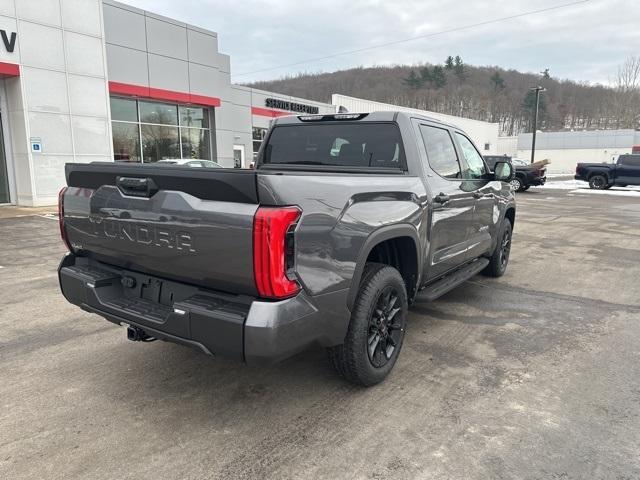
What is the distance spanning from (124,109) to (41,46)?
4.33 metres

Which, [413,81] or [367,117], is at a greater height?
[413,81]

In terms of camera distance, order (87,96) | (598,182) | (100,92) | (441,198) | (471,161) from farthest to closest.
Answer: (598,182)
(100,92)
(87,96)
(471,161)
(441,198)

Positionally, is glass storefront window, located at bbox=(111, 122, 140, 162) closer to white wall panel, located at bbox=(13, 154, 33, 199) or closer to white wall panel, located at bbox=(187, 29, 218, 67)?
white wall panel, located at bbox=(13, 154, 33, 199)

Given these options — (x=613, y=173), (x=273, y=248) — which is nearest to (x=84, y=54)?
(x=273, y=248)

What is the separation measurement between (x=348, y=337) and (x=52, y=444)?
70.4 inches

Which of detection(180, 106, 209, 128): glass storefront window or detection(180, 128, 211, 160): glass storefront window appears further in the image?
detection(180, 128, 211, 160): glass storefront window

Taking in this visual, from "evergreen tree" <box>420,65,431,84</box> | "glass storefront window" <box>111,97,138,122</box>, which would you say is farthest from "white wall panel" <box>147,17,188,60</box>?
"evergreen tree" <box>420,65,431,84</box>

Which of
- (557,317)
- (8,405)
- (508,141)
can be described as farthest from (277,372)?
(508,141)

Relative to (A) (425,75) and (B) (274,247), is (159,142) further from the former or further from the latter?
(A) (425,75)

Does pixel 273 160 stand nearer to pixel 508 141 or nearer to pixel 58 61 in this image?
pixel 58 61

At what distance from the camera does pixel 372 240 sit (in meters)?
3.05

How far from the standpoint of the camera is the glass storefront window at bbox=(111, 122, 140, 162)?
1806cm

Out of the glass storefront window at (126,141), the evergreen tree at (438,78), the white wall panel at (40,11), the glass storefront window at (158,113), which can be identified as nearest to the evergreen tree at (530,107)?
the evergreen tree at (438,78)

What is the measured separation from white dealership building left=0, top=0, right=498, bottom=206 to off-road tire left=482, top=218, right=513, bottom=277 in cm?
1329
